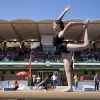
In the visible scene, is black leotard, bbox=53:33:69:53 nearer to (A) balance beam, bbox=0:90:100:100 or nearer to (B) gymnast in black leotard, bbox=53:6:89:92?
(B) gymnast in black leotard, bbox=53:6:89:92

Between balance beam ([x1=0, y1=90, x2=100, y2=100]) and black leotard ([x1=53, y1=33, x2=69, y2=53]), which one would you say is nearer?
balance beam ([x1=0, y1=90, x2=100, y2=100])

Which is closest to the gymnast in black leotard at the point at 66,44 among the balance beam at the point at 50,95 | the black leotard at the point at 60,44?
the black leotard at the point at 60,44

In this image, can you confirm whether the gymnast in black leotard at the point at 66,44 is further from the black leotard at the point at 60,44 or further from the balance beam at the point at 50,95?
the balance beam at the point at 50,95

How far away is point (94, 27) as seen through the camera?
31953 mm

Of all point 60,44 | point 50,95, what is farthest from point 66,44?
point 50,95

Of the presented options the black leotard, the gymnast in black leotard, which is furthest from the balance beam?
the black leotard

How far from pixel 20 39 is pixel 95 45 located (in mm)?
15392

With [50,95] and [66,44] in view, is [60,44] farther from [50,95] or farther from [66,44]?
[50,95]

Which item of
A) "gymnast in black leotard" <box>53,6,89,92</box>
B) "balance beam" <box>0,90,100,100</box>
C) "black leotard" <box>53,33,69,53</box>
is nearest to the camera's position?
"balance beam" <box>0,90,100,100</box>

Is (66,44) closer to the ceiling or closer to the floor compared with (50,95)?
closer to the ceiling

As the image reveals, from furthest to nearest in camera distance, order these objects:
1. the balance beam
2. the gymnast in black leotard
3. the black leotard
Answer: the black leotard
the gymnast in black leotard
the balance beam

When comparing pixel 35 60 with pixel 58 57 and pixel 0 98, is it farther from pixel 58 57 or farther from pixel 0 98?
pixel 0 98

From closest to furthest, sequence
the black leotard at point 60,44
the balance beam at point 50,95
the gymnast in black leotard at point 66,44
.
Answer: the balance beam at point 50,95 < the gymnast in black leotard at point 66,44 < the black leotard at point 60,44

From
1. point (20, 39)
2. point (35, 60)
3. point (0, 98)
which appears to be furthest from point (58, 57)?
point (0, 98)
